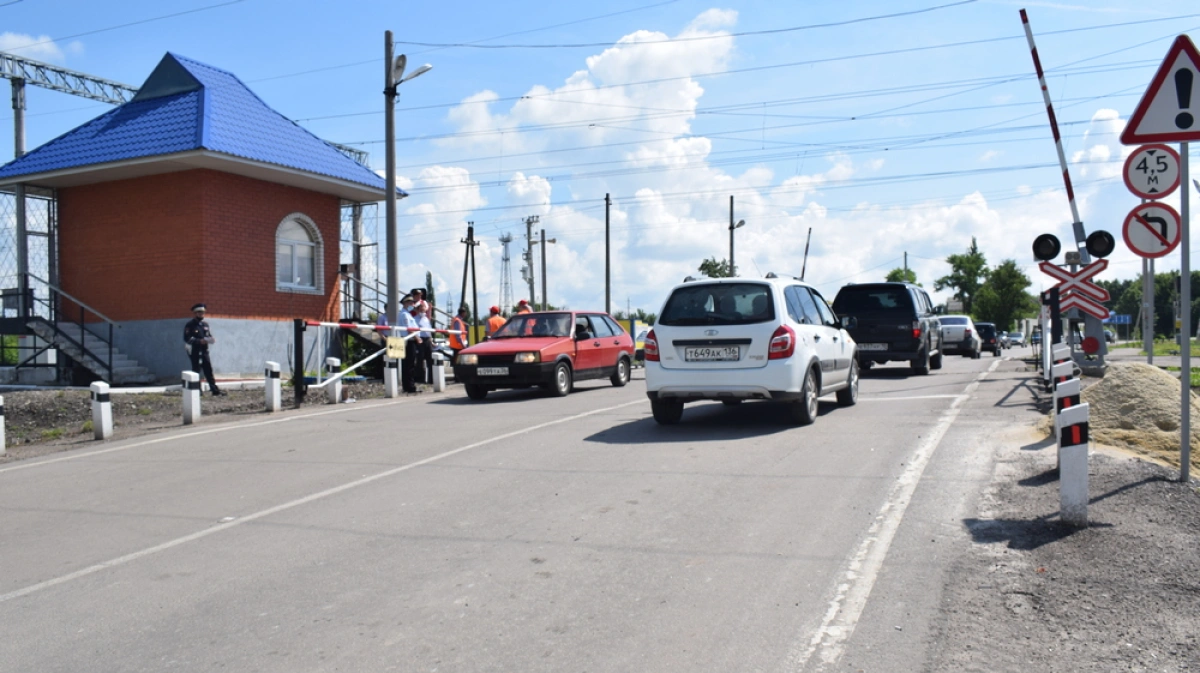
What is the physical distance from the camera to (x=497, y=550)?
5594 millimetres

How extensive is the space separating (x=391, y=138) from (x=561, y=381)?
7.85 meters

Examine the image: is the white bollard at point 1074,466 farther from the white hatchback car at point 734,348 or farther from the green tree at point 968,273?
the green tree at point 968,273

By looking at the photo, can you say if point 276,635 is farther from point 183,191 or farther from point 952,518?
point 183,191

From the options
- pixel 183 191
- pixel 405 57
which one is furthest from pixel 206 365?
pixel 405 57

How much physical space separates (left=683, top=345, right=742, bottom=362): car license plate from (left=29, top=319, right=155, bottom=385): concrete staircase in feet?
47.8

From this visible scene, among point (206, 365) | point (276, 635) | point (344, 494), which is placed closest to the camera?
point (276, 635)

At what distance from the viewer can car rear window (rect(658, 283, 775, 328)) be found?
10266 millimetres

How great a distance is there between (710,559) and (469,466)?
365 centimetres

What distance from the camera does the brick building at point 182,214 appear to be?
2033 cm

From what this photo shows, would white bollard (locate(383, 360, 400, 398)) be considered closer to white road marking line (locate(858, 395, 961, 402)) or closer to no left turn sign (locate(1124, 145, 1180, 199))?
white road marking line (locate(858, 395, 961, 402))

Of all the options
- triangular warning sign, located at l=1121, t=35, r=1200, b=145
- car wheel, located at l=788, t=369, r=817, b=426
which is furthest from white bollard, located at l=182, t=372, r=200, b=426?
triangular warning sign, located at l=1121, t=35, r=1200, b=145

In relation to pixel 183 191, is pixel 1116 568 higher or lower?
lower

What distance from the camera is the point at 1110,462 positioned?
24.2ft

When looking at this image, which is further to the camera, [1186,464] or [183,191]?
[183,191]
